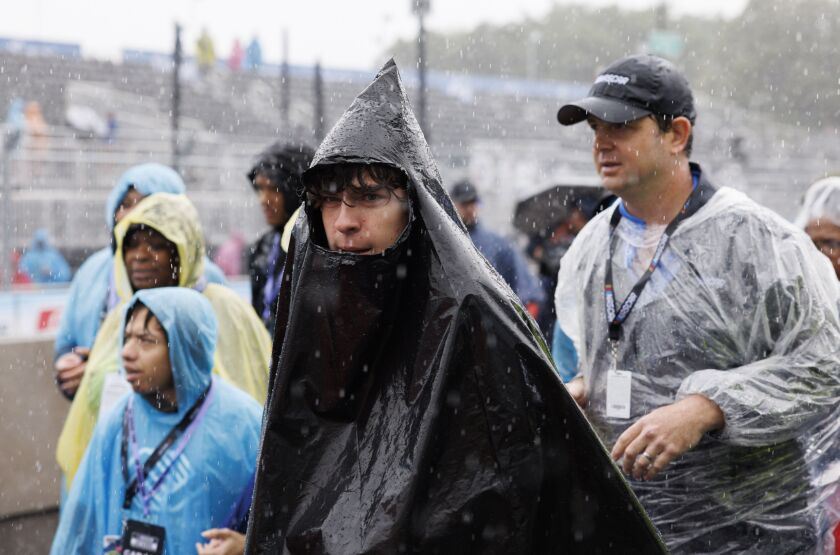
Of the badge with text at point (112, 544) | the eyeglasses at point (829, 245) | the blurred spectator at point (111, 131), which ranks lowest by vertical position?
the badge with text at point (112, 544)

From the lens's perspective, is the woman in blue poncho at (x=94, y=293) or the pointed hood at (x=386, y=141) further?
the woman in blue poncho at (x=94, y=293)

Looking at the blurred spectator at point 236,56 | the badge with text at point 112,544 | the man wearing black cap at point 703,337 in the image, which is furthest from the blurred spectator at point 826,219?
the blurred spectator at point 236,56

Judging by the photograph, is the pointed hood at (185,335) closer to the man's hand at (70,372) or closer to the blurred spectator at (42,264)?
the man's hand at (70,372)

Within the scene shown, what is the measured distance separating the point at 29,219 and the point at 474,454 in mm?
13307

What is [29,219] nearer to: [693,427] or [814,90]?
[693,427]

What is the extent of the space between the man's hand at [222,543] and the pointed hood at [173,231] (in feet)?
5.54

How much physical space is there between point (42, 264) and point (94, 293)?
28.6 feet

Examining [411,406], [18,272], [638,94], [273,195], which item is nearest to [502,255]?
[273,195]

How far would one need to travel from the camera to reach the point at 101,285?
17.0ft

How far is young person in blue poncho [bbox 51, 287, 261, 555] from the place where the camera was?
343 cm

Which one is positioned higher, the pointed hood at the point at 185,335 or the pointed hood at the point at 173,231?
the pointed hood at the point at 173,231

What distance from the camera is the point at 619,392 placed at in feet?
9.81

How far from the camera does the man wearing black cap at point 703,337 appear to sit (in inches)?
111

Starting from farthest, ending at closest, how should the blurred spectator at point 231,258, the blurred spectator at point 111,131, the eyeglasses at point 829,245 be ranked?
1. the blurred spectator at point 111,131
2. the blurred spectator at point 231,258
3. the eyeglasses at point 829,245
